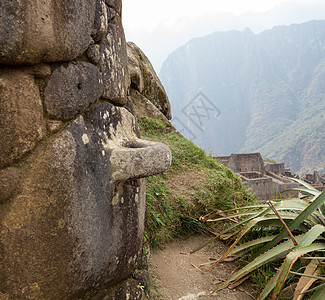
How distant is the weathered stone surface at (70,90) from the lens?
121 centimetres

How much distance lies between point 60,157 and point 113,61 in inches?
27.8

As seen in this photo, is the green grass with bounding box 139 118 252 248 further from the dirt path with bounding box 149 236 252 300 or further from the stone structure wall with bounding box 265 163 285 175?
the stone structure wall with bounding box 265 163 285 175

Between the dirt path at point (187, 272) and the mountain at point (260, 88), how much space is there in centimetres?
5318

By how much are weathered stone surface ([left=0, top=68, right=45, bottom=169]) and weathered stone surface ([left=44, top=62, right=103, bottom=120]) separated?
0.18 ft

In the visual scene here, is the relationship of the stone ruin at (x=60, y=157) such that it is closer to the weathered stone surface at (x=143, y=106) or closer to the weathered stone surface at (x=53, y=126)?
the weathered stone surface at (x=53, y=126)

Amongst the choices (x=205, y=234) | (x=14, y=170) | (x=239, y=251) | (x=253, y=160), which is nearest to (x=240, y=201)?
(x=205, y=234)

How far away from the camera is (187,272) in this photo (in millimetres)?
2350

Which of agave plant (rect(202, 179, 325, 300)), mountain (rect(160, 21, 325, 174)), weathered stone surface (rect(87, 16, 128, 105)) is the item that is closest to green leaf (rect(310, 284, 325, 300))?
agave plant (rect(202, 179, 325, 300))

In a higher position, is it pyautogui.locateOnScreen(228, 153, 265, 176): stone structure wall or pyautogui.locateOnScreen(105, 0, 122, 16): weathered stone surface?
pyautogui.locateOnScreen(105, 0, 122, 16): weathered stone surface

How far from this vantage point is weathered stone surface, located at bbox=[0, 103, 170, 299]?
3.74 feet

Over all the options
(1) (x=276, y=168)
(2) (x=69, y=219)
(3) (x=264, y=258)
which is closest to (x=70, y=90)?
(2) (x=69, y=219)

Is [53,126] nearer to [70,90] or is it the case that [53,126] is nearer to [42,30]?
[70,90]

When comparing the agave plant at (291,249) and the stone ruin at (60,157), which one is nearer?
the stone ruin at (60,157)

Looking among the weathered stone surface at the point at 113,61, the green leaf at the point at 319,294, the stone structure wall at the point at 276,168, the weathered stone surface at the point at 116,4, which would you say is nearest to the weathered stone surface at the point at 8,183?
the weathered stone surface at the point at 113,61
